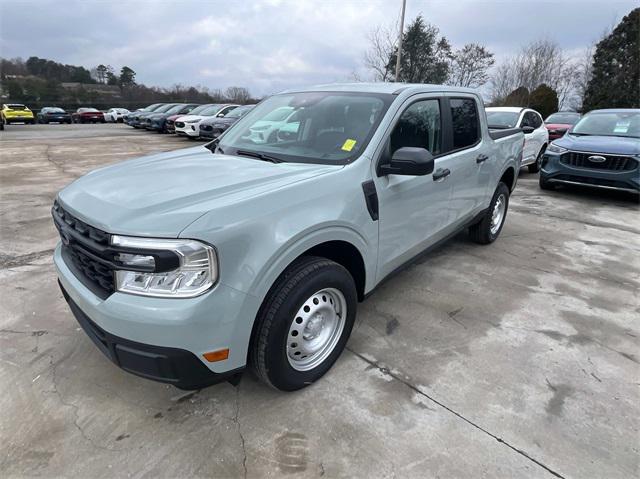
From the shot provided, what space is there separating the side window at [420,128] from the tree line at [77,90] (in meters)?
45.4

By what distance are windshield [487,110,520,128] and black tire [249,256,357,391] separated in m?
8.49

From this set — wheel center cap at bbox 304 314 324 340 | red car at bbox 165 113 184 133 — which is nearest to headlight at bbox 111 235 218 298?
wheel center cap at bbox 304 314 324 340

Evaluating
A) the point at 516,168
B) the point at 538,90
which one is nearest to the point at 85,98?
the point at 538,90

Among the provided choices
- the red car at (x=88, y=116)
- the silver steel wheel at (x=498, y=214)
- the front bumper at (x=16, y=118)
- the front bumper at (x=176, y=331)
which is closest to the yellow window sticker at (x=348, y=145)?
the front bumper at (x=176, y=331)

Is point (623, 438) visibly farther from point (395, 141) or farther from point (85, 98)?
point (85, 98)

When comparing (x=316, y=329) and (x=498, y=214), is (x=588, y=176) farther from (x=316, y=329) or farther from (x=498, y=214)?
(x=316, y=329)

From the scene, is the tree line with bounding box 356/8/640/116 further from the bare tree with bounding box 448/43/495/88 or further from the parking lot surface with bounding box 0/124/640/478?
the parking lot surface with bounding box 0/124/640/478

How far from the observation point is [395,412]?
234cm

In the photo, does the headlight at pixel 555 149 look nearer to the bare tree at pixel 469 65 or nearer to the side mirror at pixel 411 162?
the side mirror at pixel 411 162

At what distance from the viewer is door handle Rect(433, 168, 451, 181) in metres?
3.30

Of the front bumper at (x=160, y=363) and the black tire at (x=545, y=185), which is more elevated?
the front bumper at (x=160, y=363)

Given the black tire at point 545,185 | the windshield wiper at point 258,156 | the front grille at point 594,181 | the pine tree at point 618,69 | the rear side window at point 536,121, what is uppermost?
the pine tree at point 618,69

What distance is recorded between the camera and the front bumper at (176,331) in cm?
179

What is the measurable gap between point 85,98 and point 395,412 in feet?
190
